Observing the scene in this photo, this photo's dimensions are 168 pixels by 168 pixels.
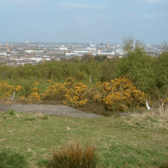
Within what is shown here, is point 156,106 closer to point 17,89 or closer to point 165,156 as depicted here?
point 165,156

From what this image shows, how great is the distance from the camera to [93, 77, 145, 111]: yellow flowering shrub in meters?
12.4

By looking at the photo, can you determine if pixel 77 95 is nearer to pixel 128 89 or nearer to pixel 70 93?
pixel 70 93

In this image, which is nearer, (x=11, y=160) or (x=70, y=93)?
(x=11, y=160)

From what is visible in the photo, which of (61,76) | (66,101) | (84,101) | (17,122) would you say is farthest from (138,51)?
(61,76)

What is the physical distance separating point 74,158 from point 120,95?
9.06 metres

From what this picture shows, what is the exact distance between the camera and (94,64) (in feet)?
106

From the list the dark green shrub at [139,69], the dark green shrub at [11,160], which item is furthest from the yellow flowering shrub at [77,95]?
the dark green shrub at [11,160]

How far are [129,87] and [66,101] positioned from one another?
3.75m

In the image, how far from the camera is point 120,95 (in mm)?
12656

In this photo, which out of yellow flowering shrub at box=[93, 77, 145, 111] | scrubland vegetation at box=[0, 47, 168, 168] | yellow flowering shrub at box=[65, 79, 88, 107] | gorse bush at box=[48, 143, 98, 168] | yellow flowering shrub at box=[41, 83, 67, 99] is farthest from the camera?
yellow flowering shrub at box=[41, 83, 67, 99]

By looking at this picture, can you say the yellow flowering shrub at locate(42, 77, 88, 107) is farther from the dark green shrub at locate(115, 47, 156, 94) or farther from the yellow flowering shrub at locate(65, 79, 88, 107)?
the dark green shrub at locate(115, 47, 156, 94)

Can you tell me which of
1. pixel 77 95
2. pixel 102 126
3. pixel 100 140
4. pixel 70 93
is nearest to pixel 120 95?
pixel 77 95

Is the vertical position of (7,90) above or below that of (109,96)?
below

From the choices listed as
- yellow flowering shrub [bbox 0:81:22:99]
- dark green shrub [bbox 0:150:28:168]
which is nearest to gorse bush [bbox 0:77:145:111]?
yellow flowering shrub [bbox 0:81:22:99]
